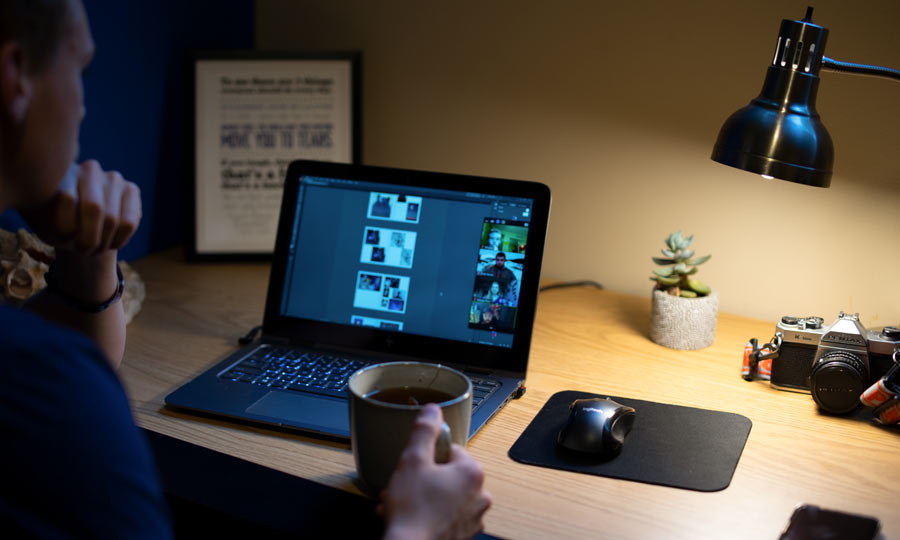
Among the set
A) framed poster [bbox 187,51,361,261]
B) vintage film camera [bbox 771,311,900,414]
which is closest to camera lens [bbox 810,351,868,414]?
vintage film camera [bbox 771,311,900,414]

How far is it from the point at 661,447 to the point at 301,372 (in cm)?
48

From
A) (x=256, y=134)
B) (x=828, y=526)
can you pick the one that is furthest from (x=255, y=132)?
(x=828, y=526)

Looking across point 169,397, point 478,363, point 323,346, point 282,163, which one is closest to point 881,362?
point 478,363

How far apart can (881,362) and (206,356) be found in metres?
0.92

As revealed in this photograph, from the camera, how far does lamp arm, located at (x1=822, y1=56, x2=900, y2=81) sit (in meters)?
1.02

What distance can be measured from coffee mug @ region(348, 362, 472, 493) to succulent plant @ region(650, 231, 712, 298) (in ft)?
1.72

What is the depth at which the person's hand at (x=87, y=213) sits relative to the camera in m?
A: 0.83

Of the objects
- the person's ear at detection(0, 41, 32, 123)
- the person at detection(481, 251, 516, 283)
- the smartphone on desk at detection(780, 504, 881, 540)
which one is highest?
the person's ear at detection(0, 41, 32, 123)

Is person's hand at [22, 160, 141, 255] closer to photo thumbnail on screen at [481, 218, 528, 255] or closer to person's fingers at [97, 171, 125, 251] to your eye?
person's fingers at [97, 171, 125, 251]

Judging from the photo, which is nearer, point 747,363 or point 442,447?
point 442,447

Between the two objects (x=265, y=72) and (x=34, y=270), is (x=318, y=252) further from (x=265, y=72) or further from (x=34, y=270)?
(x=265, y=72)

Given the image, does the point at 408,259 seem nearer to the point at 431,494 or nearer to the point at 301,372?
the point at 301,372

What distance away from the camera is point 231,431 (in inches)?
38.7

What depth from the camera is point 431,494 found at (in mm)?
718
